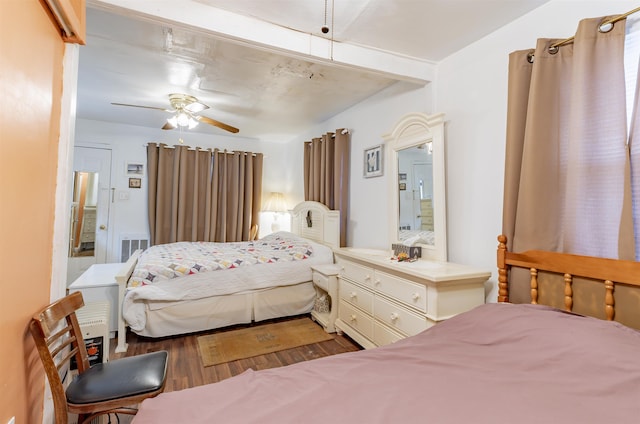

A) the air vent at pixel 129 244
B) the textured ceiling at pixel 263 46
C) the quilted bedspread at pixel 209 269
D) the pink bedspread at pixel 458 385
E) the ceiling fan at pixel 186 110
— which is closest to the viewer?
the pink bedspread at pixel 458 385

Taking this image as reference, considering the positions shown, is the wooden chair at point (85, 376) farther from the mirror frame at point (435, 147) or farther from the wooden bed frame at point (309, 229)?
the mirror frame at point (435, 147)

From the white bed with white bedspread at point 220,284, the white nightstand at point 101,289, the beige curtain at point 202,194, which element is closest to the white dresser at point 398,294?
the white bed with white bedspread at point 220,284

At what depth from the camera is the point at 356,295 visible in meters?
2.61

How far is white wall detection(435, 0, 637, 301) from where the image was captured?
6.11 ft

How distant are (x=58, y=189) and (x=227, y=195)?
12.2 feet

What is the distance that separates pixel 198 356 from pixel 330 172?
8.07 ft

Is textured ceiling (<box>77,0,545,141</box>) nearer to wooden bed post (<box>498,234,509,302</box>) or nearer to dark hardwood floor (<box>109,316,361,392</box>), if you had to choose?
wooden bed post (<box>498,234,509,302</box>)

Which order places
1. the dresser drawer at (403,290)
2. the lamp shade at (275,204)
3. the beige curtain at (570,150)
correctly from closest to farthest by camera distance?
the beige curtain at (570,150), the dresser drawer at (403,290), the lamp shade at (275,204)

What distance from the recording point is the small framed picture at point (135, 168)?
4645 mm

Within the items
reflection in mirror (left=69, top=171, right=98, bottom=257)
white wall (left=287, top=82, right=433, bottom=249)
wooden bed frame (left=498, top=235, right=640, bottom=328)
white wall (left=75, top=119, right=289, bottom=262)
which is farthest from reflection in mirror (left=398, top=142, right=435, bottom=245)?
reflection in mirror (left=69, top=171, right=98, bottom=257)

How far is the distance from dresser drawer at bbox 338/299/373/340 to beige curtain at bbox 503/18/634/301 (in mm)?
1106

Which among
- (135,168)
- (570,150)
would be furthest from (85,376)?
(135,168)

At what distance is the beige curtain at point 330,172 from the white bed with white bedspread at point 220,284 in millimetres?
139

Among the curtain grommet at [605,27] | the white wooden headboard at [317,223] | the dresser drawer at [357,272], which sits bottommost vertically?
the dresser drawer at [357,272]
